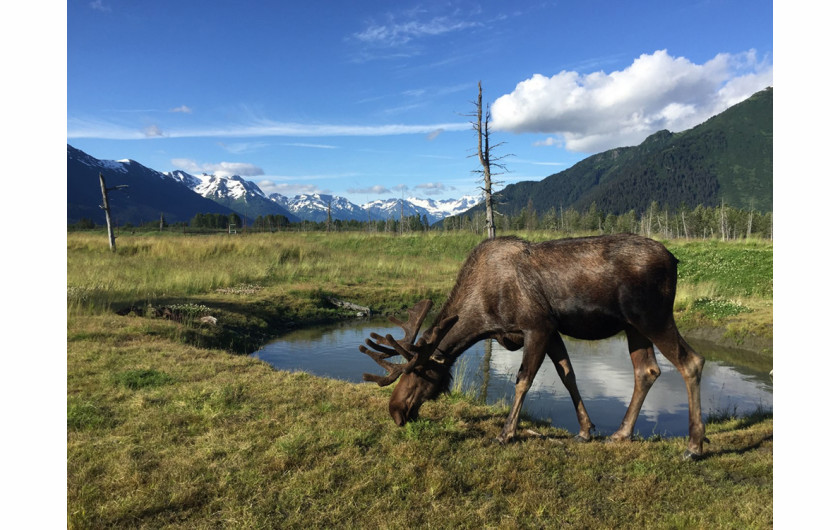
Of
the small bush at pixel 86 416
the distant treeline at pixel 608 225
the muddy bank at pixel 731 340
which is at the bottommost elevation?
the muddy bank at pixel 731 340

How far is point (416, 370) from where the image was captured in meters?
6.46

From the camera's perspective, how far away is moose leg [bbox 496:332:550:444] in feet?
20.4

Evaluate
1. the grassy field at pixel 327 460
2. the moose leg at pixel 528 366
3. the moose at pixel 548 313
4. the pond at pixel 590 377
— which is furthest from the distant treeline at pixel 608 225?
the moose leg at pixel 528 366

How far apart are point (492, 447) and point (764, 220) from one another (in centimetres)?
11988

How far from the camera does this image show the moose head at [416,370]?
6316 millimetres

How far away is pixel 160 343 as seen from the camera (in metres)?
11.1

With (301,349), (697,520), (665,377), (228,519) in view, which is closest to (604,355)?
(665,377)

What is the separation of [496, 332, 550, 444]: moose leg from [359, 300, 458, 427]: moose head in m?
0.95

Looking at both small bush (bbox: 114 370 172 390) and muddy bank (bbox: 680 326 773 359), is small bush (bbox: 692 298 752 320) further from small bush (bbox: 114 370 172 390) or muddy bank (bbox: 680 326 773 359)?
small bush (bbox: 114 370 172 390)

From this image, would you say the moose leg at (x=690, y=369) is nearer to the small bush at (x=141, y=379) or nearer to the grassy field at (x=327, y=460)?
the grassy field at (x=327, y=460)

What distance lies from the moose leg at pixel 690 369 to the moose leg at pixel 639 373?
1.66 feet

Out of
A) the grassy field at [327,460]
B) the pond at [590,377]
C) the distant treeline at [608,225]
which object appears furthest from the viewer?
the distant treeline at [608,225]

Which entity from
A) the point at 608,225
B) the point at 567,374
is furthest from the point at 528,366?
the point at 608,225

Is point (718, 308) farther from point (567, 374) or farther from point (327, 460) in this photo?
point (327, 460)
